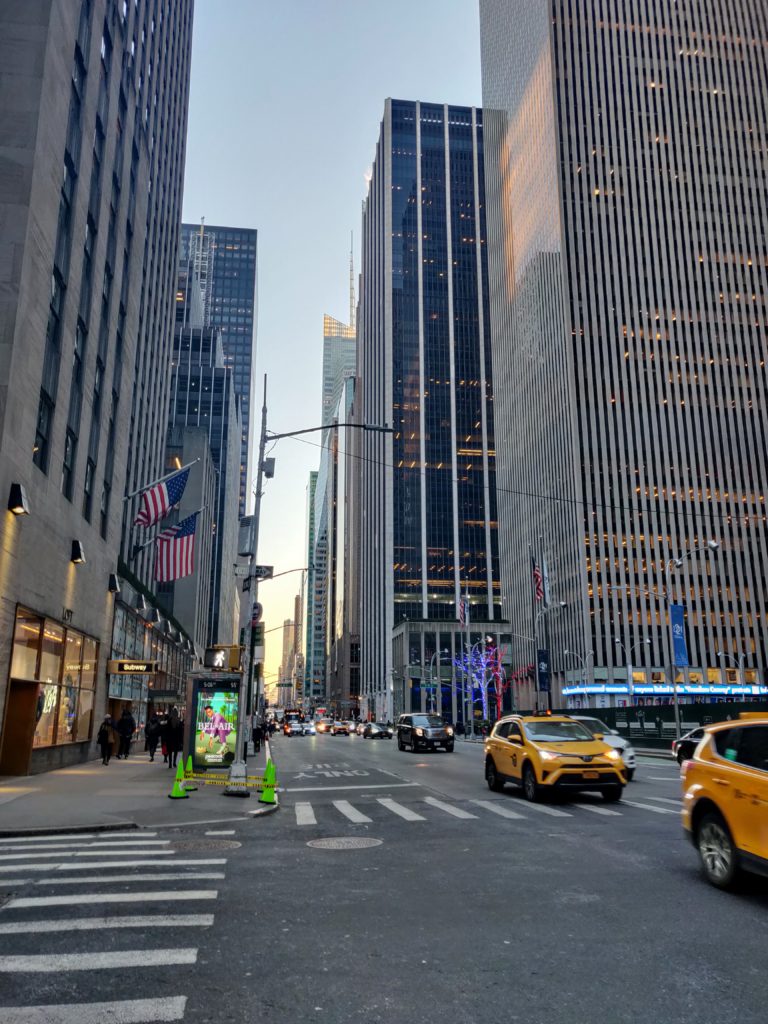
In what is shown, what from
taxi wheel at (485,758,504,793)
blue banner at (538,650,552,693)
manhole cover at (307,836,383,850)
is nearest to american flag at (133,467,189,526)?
taxi wheel at (485,758,504,793)

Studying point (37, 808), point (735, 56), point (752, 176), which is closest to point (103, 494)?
point (37, 808)

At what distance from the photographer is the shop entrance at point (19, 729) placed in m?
21.4

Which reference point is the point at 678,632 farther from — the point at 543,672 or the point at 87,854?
the point at 87,854

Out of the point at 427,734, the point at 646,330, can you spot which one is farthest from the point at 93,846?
the point at 646,330

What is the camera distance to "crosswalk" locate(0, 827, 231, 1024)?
16.1ft

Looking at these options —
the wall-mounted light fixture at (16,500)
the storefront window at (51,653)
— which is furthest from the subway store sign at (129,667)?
the wall-mounted light fixture at (16,500)

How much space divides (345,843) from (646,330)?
111 metres

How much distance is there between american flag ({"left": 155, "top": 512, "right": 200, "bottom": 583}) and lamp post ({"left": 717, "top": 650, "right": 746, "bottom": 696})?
82.5 metres

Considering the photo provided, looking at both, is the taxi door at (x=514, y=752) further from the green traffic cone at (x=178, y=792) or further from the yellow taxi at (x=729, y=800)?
the yellow taxi at (x=729, y=800)

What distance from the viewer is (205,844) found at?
11.2 meters

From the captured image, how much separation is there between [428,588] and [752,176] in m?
88.9

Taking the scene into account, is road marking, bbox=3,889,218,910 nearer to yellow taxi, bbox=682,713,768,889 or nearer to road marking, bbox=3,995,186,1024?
road marking, bbox=3,995,186,1024

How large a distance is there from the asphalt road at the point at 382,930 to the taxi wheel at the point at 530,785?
3.74 metres

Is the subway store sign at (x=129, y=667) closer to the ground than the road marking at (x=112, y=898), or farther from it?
farther from it
